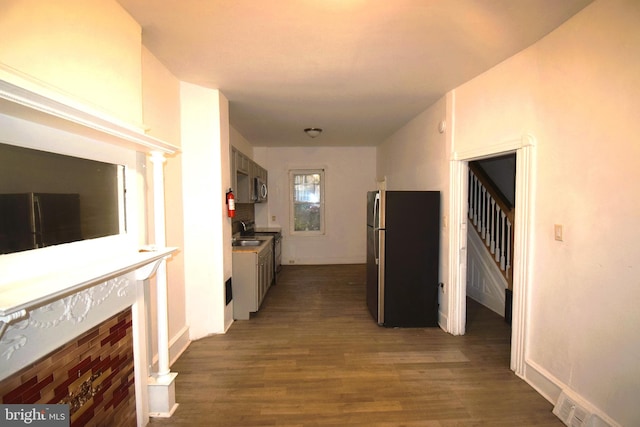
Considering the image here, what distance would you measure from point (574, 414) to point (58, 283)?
9.59 ft

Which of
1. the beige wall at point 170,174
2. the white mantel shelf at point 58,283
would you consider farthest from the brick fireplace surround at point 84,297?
the beige wall at point 170,174

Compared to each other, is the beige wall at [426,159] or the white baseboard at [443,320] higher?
the beige wall at [426,159]

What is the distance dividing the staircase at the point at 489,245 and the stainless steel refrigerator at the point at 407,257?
3.36 feet

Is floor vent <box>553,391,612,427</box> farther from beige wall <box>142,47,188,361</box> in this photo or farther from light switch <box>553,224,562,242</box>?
beige wall <box>142,47,188,361</box>

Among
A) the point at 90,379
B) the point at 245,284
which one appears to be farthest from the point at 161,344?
the point at 245,284

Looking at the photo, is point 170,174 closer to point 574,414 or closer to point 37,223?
point 37,223

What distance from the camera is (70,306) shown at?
122cm

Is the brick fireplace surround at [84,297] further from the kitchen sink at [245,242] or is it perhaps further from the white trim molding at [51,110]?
the kitchen sink at [245,242]

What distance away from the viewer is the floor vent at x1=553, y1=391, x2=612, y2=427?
5.52 feet

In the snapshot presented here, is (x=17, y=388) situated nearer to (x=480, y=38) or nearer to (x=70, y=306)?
(x=70, y=306)

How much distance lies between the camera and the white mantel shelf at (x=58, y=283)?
87 cm

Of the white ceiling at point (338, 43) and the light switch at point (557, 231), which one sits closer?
the white ceiling at point (338, 43)

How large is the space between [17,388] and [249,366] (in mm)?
1676

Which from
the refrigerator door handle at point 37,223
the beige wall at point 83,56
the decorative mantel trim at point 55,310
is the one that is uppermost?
the beige wall at point 83,56
